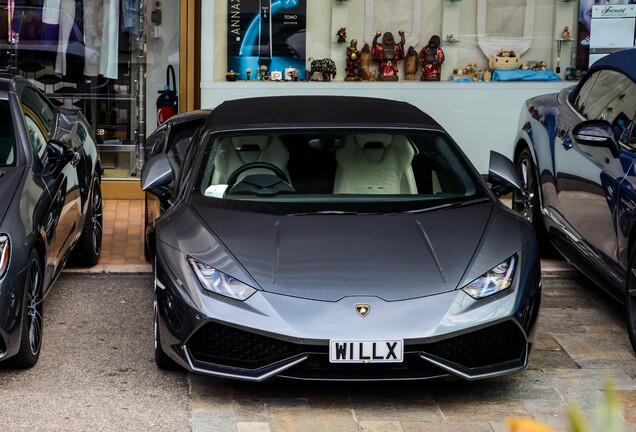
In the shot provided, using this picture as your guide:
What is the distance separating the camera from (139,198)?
960 cm

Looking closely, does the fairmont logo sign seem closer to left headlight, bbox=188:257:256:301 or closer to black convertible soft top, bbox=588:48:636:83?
black convertible soft top, bbox=588:48:636:83

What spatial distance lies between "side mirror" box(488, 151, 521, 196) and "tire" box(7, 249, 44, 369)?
241cm

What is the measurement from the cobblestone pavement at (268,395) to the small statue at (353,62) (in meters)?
4.98

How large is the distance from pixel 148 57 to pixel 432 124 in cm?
492

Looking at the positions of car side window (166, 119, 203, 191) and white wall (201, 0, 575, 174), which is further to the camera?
white wall (201, 0, 575, 174)

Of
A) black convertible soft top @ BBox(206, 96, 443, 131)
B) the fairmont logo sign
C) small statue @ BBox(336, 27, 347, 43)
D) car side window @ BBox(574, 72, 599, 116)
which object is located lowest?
black convertible soft top @ BBox(206, 96, 443, 131)

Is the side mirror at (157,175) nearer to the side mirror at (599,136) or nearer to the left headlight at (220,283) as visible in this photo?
the left headlight at (220,283)

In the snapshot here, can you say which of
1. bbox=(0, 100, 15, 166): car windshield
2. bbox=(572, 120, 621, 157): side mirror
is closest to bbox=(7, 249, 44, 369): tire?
bbox=(0, 100, 15, 166): car windshield

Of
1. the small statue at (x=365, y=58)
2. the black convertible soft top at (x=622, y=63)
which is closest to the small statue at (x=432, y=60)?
the small statue at (x=365, y=58)

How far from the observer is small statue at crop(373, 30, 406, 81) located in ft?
32.9

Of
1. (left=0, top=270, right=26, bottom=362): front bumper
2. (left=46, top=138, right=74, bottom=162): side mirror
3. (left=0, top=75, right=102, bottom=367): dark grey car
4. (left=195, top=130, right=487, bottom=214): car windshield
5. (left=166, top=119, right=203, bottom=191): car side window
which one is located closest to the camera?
(left=0, top=270, right=26, bottom=362): front bumper

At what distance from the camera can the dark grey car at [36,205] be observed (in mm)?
4637

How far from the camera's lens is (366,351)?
409cm

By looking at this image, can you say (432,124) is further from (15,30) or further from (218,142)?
(15,30)
